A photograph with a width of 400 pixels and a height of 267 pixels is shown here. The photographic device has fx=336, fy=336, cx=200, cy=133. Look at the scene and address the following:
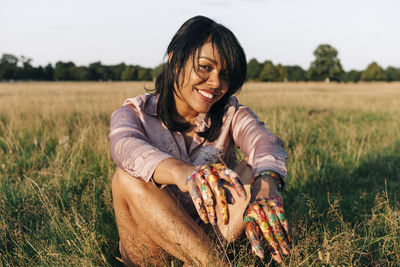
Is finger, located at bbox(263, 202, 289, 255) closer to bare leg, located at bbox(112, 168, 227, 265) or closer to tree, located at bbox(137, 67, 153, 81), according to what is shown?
bare leg, located at bbox(112, 168, 227, 265)

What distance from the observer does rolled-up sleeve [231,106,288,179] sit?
1.87 metres

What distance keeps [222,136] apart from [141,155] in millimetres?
795

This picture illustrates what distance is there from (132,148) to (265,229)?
0.80 m

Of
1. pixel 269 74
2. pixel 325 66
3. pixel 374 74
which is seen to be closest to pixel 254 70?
pixel 269 74

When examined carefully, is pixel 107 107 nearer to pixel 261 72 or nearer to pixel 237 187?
pixel 237 187

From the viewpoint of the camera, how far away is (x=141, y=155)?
68.9 inches

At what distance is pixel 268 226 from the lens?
60.4 inches

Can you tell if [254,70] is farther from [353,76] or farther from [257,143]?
[257,143]

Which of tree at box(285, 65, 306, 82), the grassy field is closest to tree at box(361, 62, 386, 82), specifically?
tree at box(285, 65, 306, 82)

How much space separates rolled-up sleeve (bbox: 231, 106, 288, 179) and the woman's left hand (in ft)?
0.99

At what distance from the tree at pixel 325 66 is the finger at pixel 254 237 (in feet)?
239

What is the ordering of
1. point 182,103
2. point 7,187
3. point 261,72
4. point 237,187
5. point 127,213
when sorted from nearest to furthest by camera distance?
1. point 237,187
2. point 127,213
3. point 182,103
4. point 7,187
5. point 261,72

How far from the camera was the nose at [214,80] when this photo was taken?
208 cm

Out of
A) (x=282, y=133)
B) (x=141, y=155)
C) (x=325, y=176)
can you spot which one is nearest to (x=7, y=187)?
(x=141, y=155)
